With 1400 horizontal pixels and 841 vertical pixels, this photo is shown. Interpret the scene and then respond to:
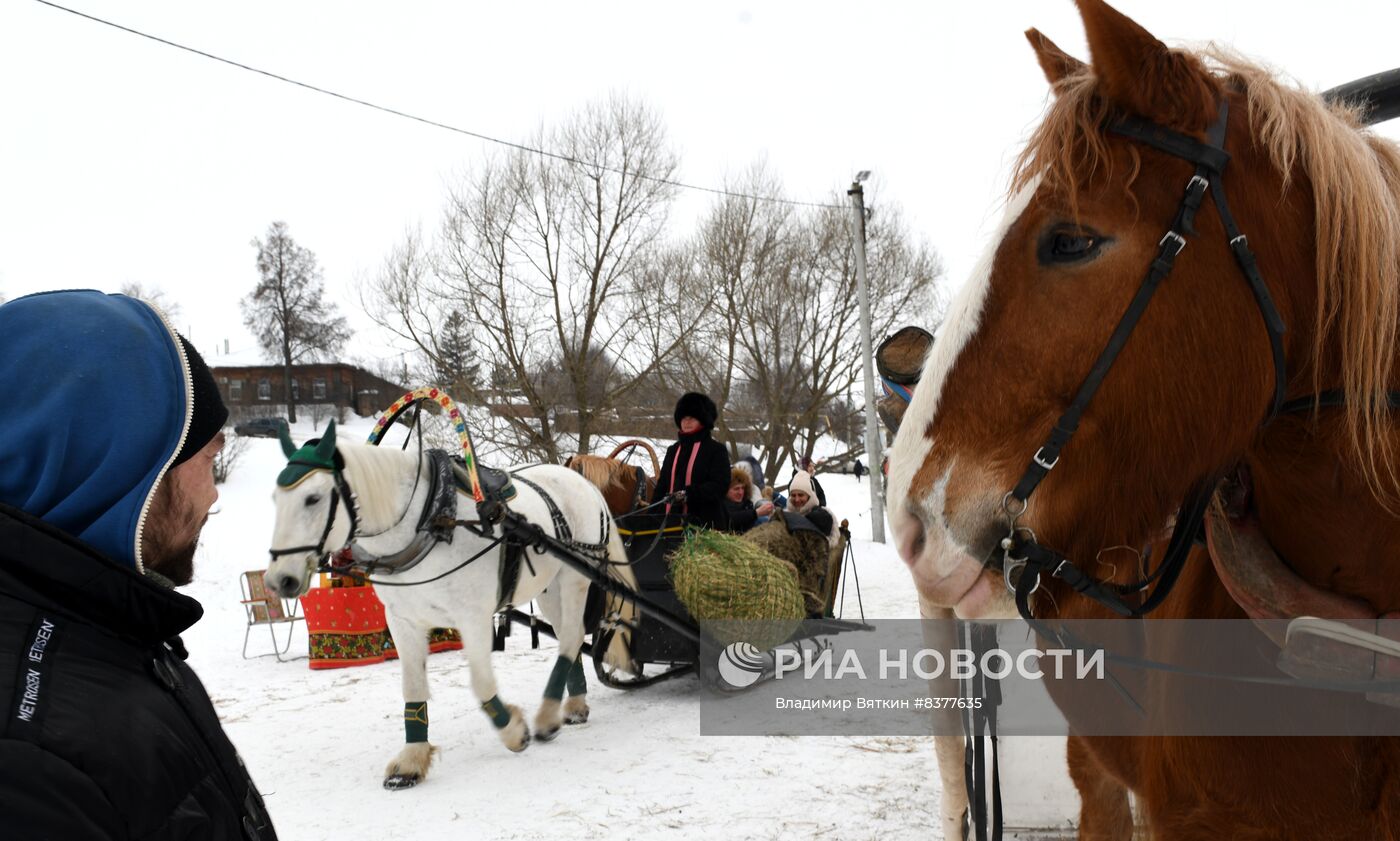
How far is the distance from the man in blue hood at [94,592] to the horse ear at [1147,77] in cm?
132

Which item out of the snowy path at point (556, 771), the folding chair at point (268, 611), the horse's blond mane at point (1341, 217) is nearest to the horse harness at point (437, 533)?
the snowy path at point (556, 771)

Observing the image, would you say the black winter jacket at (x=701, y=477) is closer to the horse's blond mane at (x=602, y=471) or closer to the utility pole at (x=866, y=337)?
the horse's blond mane at (x=602, y=471)

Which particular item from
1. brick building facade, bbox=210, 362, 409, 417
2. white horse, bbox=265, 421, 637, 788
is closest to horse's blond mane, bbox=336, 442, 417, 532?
white horse, bbox=265, 421, 637, 788

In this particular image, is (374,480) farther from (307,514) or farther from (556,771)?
(556,771)

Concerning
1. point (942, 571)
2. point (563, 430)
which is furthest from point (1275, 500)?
point (563, 430)

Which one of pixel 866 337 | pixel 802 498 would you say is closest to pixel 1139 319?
pixel 802 498

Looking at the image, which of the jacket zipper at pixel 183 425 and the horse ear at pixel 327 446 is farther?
the horse ear at pixel 327 446

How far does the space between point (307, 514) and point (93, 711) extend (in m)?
3.71

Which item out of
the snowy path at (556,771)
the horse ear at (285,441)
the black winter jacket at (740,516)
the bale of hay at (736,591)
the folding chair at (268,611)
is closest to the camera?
the snowy path at (556,771)

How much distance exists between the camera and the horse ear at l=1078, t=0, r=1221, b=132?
1109mm

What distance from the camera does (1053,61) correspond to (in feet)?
4.41

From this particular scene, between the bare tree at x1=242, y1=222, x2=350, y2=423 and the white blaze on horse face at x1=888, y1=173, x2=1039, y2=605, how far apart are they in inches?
1573

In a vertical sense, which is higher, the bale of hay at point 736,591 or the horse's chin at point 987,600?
the horse's chin at point 987,600

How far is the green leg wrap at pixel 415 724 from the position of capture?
177 inches
